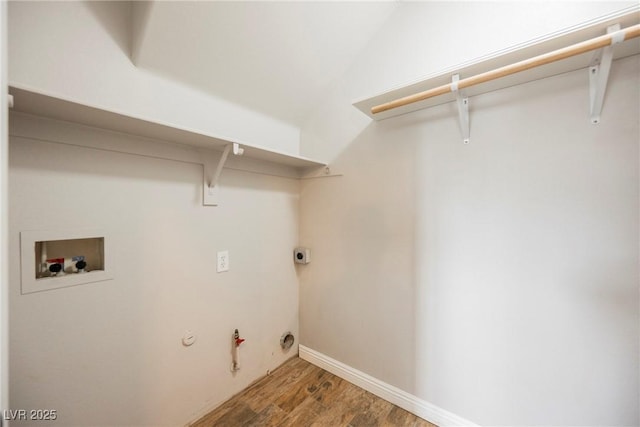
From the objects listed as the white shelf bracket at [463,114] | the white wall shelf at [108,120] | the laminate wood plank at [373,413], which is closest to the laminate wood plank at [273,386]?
the laminate wood plank at [373,413]

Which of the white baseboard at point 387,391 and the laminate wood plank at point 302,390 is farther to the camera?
the laminate wood plank at point 302,390

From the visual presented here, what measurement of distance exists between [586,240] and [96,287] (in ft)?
7.49

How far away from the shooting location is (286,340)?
6.79 ft

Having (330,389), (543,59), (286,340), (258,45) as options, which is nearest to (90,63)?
(258,45)

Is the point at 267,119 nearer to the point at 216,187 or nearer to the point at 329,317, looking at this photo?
the point at 216,187

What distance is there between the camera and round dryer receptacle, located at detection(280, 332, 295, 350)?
6.65 ft

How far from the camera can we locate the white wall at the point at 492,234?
106 centimetres

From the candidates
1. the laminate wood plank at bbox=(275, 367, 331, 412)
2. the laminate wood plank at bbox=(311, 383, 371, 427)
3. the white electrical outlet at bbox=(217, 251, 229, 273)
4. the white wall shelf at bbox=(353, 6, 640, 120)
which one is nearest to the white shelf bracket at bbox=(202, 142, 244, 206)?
the white electrical outlet at bbox=(217, 251, 229, 273)

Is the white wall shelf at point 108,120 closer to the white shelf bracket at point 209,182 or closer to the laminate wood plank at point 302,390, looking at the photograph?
the white shelf bracket at point 209,182

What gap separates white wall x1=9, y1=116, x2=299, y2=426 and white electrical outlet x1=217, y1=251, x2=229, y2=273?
0.04 m

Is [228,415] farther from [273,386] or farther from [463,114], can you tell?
[463,114]

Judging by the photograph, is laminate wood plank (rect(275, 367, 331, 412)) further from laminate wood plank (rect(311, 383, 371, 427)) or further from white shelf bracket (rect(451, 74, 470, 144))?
white shelf bracket (rect(451, 74, 470, 144))

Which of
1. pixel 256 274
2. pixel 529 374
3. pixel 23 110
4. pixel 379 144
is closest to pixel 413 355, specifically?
pixel 529 374

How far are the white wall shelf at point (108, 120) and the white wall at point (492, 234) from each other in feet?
3.06
